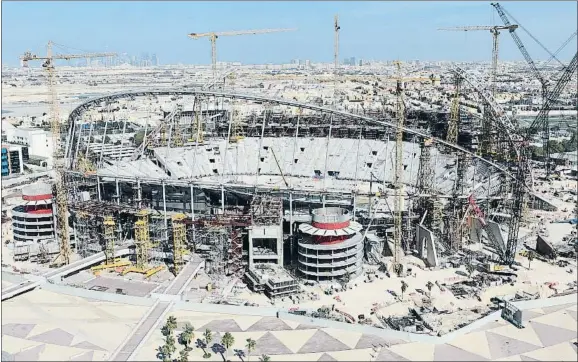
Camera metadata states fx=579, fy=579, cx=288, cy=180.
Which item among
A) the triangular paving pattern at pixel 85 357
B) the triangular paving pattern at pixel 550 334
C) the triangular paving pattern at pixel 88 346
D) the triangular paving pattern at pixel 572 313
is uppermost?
the triangular paving pattern at pixel 572 313

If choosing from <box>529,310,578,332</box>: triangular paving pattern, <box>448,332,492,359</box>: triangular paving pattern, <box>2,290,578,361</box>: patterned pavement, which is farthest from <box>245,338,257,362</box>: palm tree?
<box>529,310,578,332</box>: triangular paving pattern

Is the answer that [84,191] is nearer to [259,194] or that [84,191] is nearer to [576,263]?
[259,194]

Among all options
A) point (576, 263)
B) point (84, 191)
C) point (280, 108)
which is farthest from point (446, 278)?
point (280, 108)

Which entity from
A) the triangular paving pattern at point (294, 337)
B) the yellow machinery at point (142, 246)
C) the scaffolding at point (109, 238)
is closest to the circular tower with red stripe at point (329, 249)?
the triangular paving pattern at point (294, 337)

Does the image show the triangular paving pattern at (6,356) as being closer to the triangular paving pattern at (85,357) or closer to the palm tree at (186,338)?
the triangular paving pattern at (85,357)

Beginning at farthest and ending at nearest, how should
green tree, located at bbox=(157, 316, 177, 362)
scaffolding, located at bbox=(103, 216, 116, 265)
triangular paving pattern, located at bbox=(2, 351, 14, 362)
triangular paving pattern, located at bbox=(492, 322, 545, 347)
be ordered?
scaffolding, located at bbox=(103, 216, 116, 265), triangular paving pattern, located at bbox=(492, 322, 545, 347), triangular paving pattern, located at bbox=(2, 351, 14, 362), green tree, located at bbox=(157, 316, 177, 362)

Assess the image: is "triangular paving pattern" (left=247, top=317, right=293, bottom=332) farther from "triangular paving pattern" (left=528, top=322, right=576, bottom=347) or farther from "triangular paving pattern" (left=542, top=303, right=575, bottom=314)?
"triangular paving pattern" (left=542, top=303, right=575, bottom=314)
